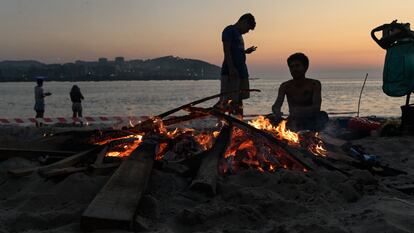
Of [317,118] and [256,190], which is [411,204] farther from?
[317,118]

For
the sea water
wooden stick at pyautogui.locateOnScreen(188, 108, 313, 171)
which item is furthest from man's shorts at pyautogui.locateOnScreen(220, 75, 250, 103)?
the sea water

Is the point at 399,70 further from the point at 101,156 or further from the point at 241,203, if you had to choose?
the point at 101,156

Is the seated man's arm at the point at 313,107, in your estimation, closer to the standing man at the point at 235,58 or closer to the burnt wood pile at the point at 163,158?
the standing man at the point at 235,58

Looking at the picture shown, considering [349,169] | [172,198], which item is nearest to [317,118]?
[349,169]

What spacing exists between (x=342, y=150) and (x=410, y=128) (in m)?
3.59

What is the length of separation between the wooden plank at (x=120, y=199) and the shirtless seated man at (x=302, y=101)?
159 inches

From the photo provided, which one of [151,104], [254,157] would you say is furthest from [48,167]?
[151,104]

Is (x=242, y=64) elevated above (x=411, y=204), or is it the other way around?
(x=242, y=64)

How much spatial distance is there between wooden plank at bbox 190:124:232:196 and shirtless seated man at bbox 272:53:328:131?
261 centimetres

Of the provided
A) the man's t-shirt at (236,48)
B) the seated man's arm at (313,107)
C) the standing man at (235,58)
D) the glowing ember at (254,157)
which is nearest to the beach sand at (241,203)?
the glowing ember at (254,157)

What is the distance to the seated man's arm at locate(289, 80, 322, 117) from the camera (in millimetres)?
8406

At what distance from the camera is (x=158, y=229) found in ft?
12.7

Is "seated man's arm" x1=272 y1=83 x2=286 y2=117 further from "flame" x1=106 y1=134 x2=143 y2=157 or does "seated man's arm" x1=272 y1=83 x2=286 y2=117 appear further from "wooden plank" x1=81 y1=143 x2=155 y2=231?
"wooden plank" x1=81 y1=143 x2=155 y2=231

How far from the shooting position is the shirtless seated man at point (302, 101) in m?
8.41
